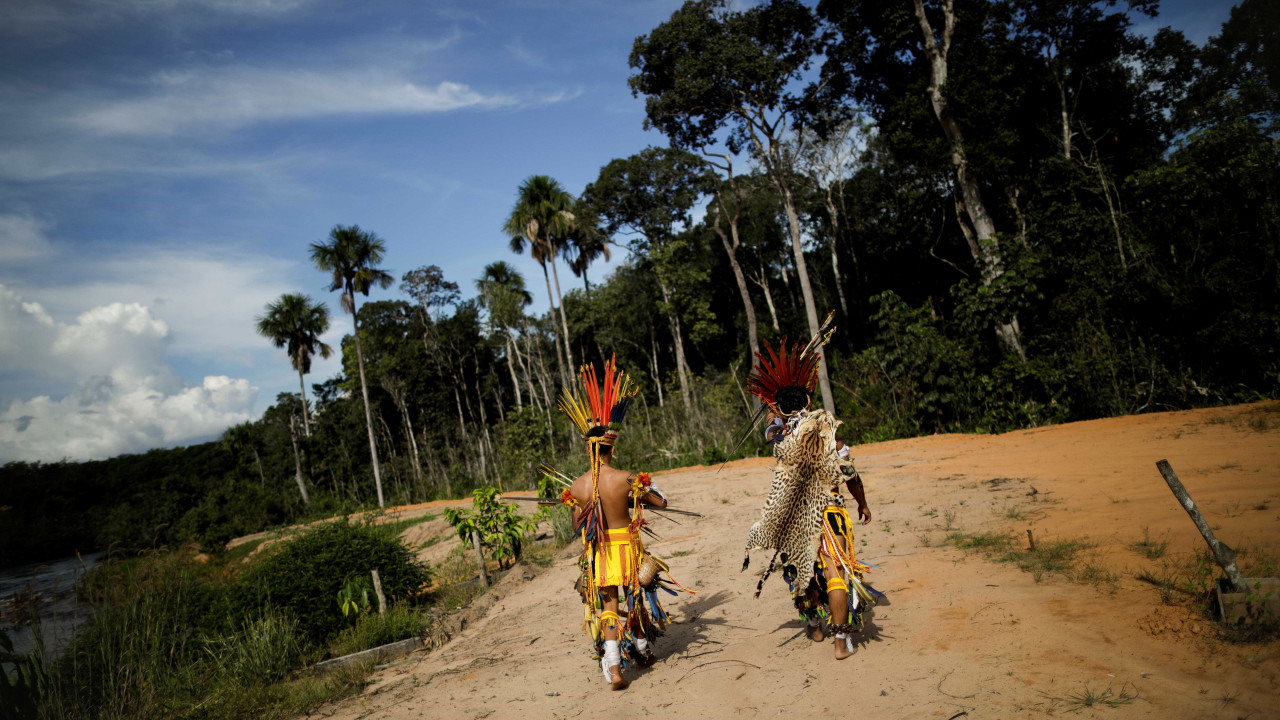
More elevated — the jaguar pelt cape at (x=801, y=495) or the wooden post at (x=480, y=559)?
the jaguar pelt cape at (x=801, y=495)

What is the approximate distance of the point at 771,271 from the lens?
39.2 metres

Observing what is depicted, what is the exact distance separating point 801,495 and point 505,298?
99.2 ft

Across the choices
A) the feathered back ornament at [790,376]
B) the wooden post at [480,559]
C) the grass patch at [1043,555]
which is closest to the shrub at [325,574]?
the wooden post at [480,559]

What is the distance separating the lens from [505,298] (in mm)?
33312

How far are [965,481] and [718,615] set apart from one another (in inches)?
193

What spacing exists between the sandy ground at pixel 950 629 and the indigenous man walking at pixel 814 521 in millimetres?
282

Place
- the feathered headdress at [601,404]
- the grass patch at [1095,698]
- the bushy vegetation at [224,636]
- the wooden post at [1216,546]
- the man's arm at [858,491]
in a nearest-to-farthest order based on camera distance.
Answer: the grass patch at [1095,698] → the wooden post at [1216,546] → the man's arm at [858,491] → the feathered headdress at [601,404] → the bushy vegetation at [224,636]

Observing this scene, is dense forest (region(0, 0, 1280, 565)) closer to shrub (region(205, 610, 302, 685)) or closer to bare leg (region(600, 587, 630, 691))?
shrub (region(205, 610, 302, 685))

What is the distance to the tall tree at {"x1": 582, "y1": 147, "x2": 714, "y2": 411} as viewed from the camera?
2797 centimetres

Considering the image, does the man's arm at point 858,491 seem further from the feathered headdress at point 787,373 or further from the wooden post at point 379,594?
the wooden post at point 379,594

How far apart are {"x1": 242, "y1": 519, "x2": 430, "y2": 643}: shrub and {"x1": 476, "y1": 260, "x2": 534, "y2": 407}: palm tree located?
2352 centimetres

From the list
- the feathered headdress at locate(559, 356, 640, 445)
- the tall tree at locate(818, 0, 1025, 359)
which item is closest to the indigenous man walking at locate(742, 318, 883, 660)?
the feathered headdress at locate(559, 356, 640, 445)

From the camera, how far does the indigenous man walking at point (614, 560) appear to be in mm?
4348

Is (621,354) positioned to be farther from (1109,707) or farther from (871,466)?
(1109,707)
